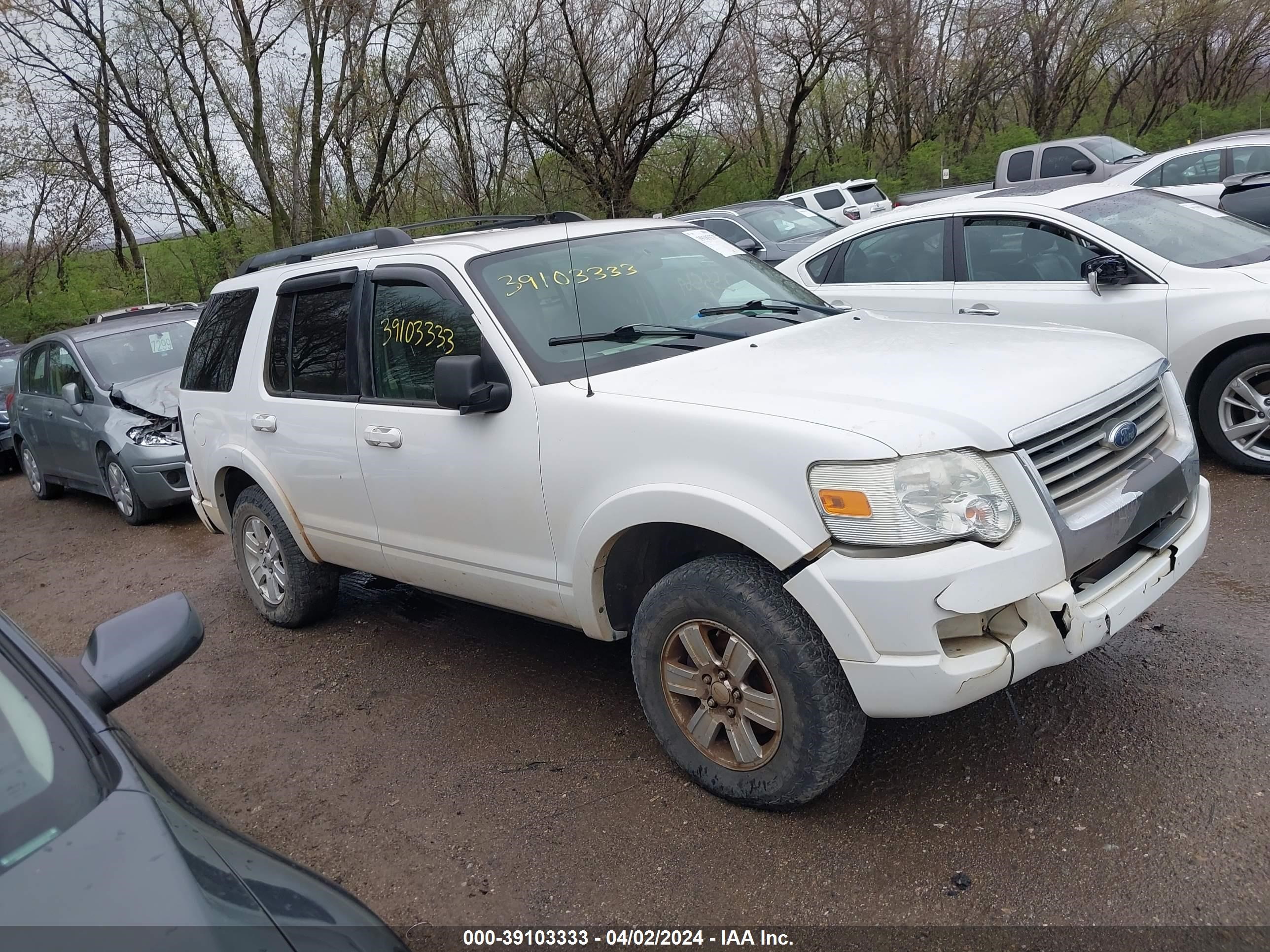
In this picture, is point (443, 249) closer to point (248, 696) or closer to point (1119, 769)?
point (248, 696)

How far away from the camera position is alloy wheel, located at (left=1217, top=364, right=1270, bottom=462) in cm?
576

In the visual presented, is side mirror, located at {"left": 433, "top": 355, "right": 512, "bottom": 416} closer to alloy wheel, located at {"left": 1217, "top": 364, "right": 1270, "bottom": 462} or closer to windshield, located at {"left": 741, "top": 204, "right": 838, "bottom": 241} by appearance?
alloy wheel, located at {"left": 1217, "top": 364, "right": 1270, "bottom": 462}

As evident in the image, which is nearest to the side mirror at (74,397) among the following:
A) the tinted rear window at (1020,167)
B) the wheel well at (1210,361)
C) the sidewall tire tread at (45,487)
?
the sidewall tire tread at (45,487)

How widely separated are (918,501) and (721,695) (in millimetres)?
917

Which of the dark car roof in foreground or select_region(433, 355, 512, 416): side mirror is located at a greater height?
the dark car roof in foreground

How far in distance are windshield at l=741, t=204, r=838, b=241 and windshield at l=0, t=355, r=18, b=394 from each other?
35.6ft

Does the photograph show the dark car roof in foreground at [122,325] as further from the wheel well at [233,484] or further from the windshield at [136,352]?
the wheel well at [233,484]

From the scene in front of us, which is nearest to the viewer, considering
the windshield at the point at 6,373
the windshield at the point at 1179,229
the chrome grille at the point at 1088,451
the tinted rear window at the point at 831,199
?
the chrome grille at the point at 1088,451

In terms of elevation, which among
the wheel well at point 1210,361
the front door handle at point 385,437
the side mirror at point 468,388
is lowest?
the wheel well at point 1210,361

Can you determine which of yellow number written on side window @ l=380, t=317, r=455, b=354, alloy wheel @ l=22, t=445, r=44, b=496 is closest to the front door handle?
yellow number written on side window @ l=380, t=317, r=455, b=354

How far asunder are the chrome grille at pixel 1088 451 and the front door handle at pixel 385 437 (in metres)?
2.44

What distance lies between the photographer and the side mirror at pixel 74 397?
9.32 meters

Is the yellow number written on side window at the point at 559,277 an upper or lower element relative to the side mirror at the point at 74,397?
upper

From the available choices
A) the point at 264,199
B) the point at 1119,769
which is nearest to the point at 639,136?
the point at 264,199
